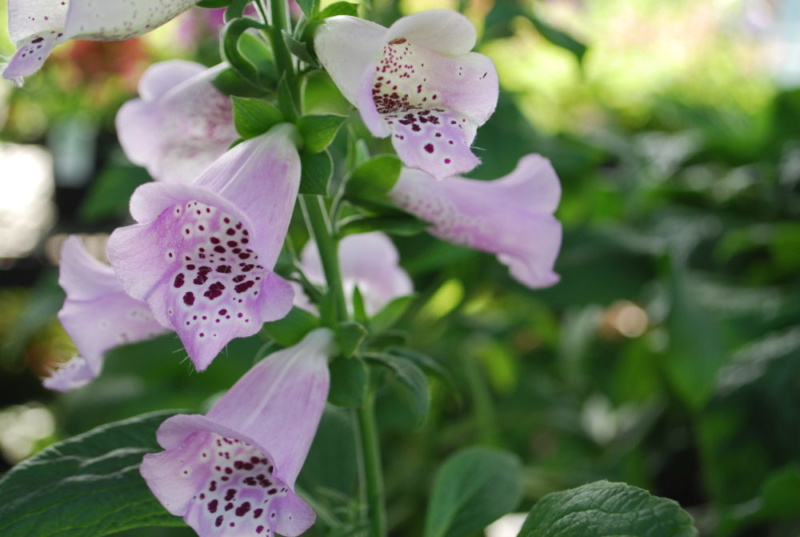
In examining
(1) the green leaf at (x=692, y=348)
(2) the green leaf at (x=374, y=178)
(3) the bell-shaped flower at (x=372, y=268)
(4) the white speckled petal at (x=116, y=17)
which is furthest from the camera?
(1) the green leaf at (x=692, y=348)

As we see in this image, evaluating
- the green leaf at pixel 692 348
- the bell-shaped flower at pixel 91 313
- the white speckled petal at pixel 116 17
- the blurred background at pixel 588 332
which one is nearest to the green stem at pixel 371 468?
A: the blurred background at pixel 588 332

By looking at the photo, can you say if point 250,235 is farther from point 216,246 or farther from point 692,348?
point 692,348

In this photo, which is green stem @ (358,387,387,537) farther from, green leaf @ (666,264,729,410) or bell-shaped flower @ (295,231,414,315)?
green leaf @ (666,264,729,410)

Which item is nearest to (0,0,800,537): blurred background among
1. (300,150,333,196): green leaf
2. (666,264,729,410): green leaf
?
(666,264,729,410): green leaf

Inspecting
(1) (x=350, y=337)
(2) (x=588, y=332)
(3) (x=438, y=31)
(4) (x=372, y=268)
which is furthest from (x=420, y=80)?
(2) (x=588, y=332)

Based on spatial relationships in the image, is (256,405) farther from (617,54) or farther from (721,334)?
(617,54)

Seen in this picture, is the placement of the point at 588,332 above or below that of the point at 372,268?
below

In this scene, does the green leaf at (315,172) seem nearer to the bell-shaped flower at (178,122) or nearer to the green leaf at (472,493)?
the bell-shaped flower at (178,122)
